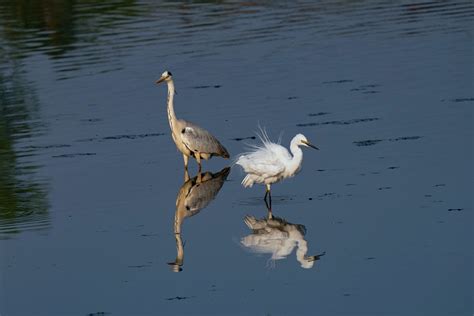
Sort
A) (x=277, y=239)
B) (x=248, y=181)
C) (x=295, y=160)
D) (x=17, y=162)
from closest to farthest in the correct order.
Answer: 1. (x=277, y=239)
2. (x=295, y=160)
3. (x=248, y=181)
4. (x=17, y=162)

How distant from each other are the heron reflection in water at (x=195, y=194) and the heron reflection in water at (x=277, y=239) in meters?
0.78

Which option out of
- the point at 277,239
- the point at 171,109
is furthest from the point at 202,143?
the point at 277,239

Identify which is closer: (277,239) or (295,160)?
(277,239)

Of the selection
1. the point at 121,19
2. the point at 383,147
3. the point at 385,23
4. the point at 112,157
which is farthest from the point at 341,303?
the point at 121,19

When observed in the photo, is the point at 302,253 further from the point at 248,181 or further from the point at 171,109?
the point at 171,109

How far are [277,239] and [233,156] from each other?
4.63 m

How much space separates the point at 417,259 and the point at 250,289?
1681 mm

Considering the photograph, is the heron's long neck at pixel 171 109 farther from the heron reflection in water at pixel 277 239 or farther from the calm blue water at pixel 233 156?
the heron reflection in water at pixel 277 239

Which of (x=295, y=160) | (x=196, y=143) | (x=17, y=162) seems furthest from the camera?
(x=17, y=162)

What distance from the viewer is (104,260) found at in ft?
44.5

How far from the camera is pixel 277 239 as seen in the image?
45.6 ft

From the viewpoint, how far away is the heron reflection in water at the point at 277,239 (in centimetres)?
1311

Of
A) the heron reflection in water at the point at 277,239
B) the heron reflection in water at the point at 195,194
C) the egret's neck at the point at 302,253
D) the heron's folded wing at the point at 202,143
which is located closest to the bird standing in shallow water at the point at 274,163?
the heron reflection in water at the point at 277,239

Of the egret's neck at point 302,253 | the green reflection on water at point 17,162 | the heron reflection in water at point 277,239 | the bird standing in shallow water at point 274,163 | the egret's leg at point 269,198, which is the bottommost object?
the green reflection on water at point 17,162
